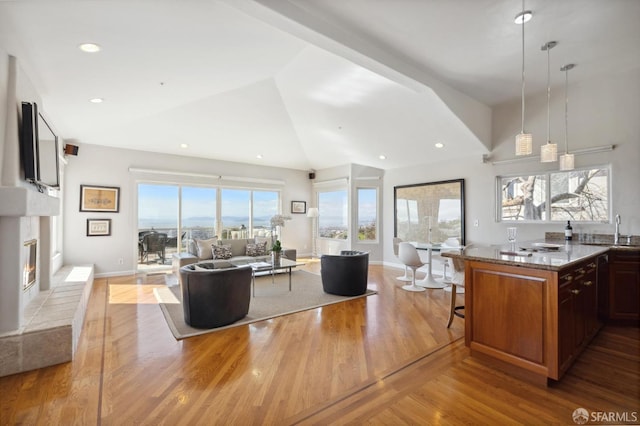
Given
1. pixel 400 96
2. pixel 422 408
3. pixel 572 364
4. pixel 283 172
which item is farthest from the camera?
pixel 283 172

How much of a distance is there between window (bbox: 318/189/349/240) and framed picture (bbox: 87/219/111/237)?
5.38 m

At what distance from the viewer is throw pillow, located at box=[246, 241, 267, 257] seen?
670 cm

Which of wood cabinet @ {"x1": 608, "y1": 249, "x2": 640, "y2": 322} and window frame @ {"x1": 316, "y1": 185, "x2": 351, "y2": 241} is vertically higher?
window frame @ {"x1": 316, "y1": 185, "x2": 351, "y2": 241}

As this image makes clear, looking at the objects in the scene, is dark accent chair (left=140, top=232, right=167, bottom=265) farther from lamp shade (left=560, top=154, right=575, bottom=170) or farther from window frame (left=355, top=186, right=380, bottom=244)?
lamp shade (left=560, top=154, right=575, bottom=170)

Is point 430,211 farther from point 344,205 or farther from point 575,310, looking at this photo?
point 575,310

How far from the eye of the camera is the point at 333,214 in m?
8.70

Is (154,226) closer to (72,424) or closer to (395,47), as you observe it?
(72,424)

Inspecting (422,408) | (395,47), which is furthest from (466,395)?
(395,47)

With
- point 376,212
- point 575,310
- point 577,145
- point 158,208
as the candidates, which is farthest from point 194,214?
point 577,145

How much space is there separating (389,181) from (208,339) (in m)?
5.77

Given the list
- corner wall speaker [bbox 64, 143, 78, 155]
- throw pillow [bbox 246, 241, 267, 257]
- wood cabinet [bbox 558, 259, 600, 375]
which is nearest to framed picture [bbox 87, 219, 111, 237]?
corner wall speaker [bbox 64, 143, 78, 155]

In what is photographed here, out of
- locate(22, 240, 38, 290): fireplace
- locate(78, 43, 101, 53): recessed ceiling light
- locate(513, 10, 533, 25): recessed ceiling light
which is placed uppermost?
locate(513, 10, 533, 25): recessed ceiling light

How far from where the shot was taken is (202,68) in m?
3.58

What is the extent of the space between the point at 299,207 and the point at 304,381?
22.7ft
